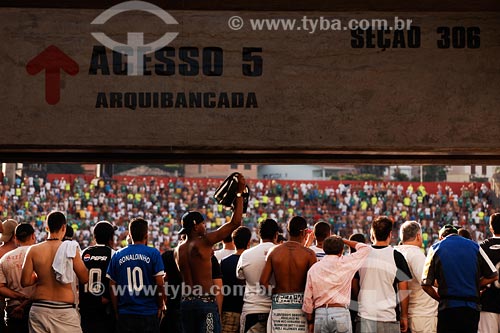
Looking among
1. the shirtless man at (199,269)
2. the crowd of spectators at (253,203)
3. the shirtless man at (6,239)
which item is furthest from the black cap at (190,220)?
the crowd of spectators at (253,203)

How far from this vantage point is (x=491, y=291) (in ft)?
28.5

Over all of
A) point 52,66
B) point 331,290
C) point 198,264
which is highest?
point 52,66

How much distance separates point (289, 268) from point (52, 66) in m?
2.84

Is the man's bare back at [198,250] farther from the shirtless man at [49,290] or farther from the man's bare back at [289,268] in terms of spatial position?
the shirtless man at [49,290]

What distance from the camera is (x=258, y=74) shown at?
26.5 feet

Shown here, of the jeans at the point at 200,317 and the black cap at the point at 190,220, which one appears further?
the black cap at the point at 190,220

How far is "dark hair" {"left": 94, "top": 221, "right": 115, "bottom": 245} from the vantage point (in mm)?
8383

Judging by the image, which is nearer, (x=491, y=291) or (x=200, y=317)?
(x=200, y=317)

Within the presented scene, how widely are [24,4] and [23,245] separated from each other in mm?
2394

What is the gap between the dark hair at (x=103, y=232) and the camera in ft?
27.5

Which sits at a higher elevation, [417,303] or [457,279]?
[457,279]

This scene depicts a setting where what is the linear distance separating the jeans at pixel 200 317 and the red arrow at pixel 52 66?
2.24m

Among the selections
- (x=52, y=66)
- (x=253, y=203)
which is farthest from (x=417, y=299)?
(x=253, y=203)

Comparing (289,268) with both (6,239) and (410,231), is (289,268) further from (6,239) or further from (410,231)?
(6,239)
